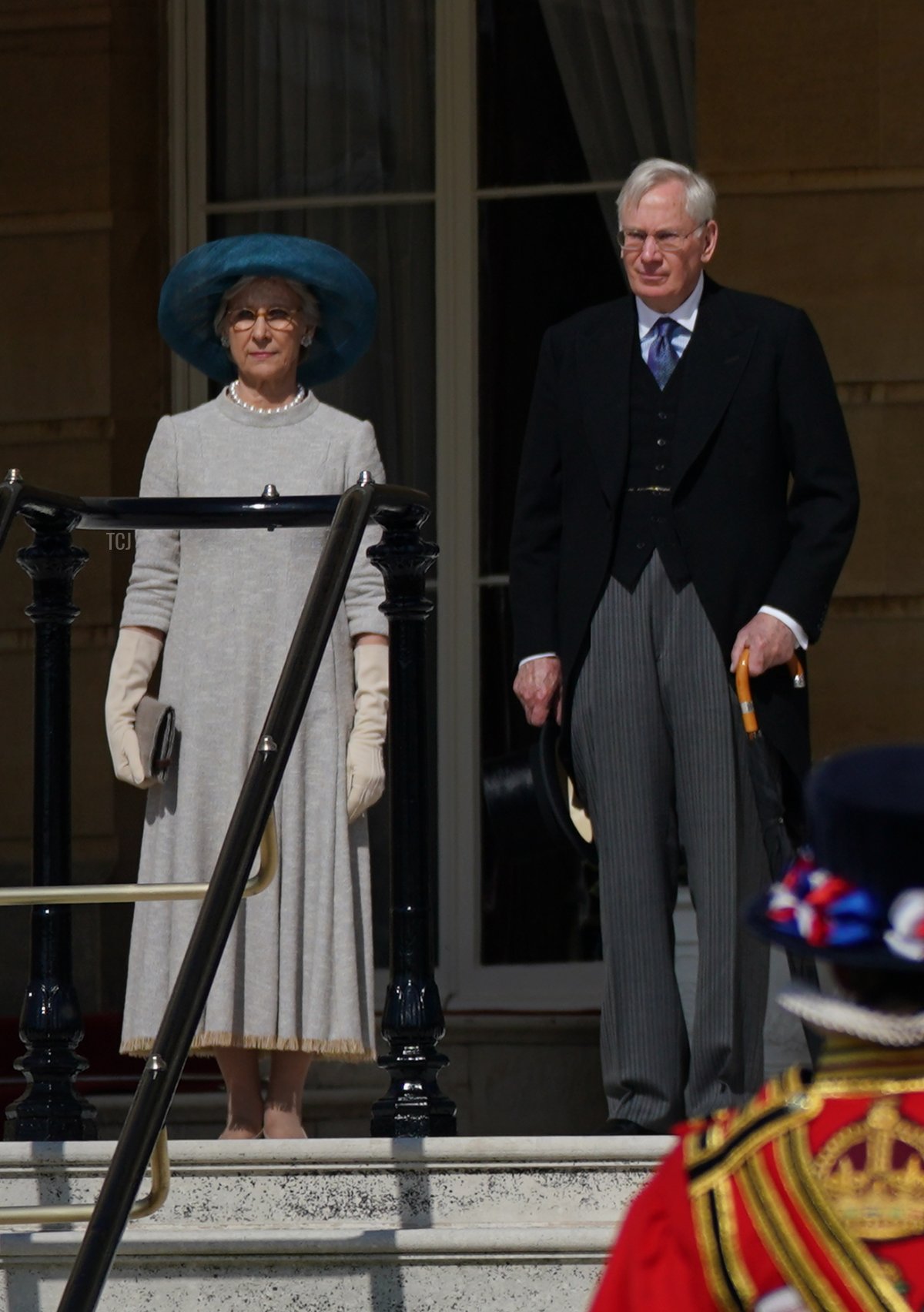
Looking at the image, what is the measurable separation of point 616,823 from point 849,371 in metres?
2.42

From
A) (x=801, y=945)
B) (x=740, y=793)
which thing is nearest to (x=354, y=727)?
(x=740, y=793)

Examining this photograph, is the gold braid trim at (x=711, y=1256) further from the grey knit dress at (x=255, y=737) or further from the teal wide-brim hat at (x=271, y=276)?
the teal wide-brim hat at (x=271, y=276)

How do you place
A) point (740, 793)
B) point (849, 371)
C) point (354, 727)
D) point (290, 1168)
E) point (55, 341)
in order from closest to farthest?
1. point (290, 1168)
2. point (740, 793)
3. point (354, 727)
4. point (849, 371)
5. point (55, 341)

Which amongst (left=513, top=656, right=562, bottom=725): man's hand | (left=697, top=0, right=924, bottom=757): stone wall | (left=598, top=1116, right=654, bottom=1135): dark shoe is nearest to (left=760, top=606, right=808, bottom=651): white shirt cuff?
(left=513, top=656, right=562, bottom=725): man's hand

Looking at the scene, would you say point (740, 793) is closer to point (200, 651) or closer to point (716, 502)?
point (716, 502)

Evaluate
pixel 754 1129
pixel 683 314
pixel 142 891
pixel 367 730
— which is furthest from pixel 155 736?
pixel 754 1129

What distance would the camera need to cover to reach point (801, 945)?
167cm

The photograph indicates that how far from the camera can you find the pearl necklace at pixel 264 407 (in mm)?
4512

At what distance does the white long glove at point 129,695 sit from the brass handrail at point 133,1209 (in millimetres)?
978

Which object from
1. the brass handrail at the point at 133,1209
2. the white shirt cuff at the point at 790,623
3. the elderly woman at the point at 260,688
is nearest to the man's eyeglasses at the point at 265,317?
the elderly woman at the point at 260,688

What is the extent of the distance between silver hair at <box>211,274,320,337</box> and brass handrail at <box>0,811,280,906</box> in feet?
3.96

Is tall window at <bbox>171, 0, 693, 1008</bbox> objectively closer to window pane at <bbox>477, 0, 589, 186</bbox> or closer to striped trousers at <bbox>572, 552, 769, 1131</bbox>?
window pane at <bbox>477, 0, 589, 186</bbox>

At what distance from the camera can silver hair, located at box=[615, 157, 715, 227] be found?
165 inches

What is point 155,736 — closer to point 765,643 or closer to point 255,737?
point 255,737
